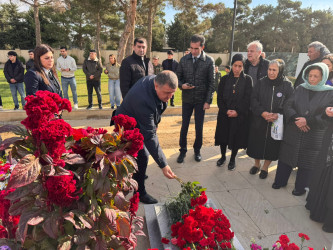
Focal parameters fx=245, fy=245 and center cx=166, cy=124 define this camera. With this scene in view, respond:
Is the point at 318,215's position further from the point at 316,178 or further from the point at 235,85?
the point at 235,85

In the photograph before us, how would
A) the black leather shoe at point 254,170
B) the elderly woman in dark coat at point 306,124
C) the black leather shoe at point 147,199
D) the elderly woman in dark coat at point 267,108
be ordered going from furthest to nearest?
Answer: the black leather shoe at point 254,170 → the elderly woman in dark coat at point 267,108 → the black leather shoe at point 147,199 → the elderly woman in dark coat at point 306,124

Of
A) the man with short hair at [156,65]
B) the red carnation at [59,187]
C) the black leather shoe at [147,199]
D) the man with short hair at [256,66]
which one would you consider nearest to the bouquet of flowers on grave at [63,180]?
the red carnation at [59,187]

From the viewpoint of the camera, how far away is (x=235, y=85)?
3.99 metres

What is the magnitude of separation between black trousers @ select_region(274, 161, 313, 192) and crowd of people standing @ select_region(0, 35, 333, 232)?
0.04ft

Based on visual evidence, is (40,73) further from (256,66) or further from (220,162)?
(256,66)

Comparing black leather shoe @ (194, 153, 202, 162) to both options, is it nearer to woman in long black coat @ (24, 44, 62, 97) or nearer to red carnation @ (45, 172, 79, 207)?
woman in long black coat @ (24, 44, 62, 97)

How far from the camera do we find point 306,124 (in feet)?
10.6

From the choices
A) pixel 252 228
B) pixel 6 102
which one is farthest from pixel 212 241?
pixel 6 102

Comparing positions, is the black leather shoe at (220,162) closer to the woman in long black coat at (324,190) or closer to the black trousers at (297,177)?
the black trousers at (297,177)

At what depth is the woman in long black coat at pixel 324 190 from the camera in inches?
110

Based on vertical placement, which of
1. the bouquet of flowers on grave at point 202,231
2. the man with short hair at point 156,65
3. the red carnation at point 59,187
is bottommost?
the bouquet of flowers on grave at point 202,231

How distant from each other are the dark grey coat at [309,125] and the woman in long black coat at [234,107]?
701 millimetres

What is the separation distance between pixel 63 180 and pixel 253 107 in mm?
3237

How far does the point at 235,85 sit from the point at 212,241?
2.73 m
